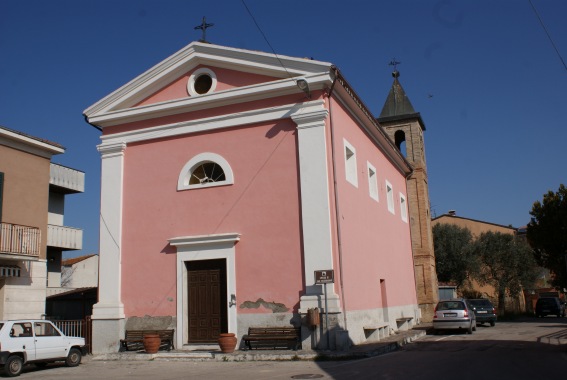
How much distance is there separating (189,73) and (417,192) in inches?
707

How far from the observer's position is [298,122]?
14.6m

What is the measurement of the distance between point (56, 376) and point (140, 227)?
5250mm

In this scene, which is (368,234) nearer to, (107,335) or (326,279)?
(326,279)

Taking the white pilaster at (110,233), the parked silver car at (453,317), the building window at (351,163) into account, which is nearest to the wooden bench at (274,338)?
the white pilaster at (110,233)

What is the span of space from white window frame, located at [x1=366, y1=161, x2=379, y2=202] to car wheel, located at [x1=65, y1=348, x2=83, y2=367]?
415 inches

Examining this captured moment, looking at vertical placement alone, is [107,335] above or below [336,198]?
below

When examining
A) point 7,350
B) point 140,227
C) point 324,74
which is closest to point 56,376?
point 7,350

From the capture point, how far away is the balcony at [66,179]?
2794 centimetres

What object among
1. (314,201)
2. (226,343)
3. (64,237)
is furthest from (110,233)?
(64,237)

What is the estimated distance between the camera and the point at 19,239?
16.9 m

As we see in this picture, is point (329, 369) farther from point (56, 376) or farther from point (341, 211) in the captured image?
point (56, 376)

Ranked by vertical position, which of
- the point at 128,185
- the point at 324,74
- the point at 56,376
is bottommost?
the point at 56,376

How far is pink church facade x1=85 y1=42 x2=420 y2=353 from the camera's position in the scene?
14.1 metres

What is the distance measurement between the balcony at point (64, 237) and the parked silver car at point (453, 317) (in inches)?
734
